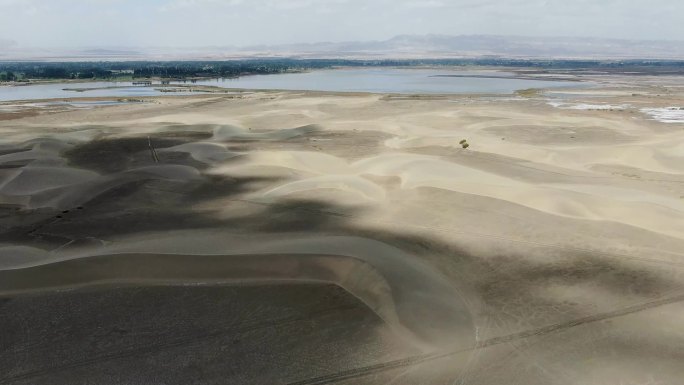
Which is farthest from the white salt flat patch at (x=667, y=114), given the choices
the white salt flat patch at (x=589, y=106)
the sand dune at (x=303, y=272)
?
the sand dune at (x=303, y=272)

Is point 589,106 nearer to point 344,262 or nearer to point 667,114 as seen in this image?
point 667,114

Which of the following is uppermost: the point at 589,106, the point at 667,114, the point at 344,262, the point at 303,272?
the point at 589,106

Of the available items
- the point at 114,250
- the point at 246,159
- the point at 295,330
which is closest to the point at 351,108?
the point at 246,159

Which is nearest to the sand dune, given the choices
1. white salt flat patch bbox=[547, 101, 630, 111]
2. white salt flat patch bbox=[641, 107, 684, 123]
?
white salt flat patch bbox=[641, 107, 684, 123]

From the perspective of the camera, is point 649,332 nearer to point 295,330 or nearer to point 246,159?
point 295,330

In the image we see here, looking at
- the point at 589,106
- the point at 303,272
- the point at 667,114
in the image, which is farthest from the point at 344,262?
the point at 589,106
